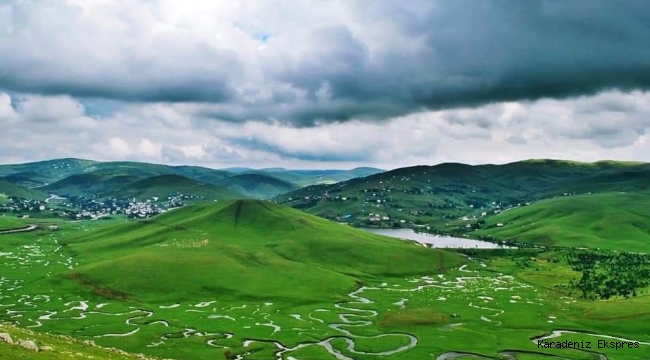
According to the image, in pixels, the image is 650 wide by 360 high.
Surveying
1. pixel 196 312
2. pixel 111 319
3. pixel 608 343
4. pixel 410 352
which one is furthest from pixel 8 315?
pixel 608 343

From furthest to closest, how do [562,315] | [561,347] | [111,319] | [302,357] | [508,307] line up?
[508,307]
[562,315]
[111,319]
[561,347]
[302,357]

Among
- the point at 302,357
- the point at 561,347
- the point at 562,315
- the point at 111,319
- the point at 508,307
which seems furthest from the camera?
the point at 508,307

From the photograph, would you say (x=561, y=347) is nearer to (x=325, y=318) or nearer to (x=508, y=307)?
(x=508, y=307)

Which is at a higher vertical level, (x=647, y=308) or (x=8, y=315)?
(x=647, y=308)

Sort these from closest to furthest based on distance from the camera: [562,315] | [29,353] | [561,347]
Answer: [29,353] → [561,347] → [562,315]

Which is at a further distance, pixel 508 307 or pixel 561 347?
pixel 508 307

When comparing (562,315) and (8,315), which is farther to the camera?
(562,315)

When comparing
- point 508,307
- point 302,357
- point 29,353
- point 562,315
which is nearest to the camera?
point 29,353

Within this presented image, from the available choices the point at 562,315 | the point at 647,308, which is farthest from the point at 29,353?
the point at 647,308

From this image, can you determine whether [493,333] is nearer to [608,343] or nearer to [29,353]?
[608,343]
